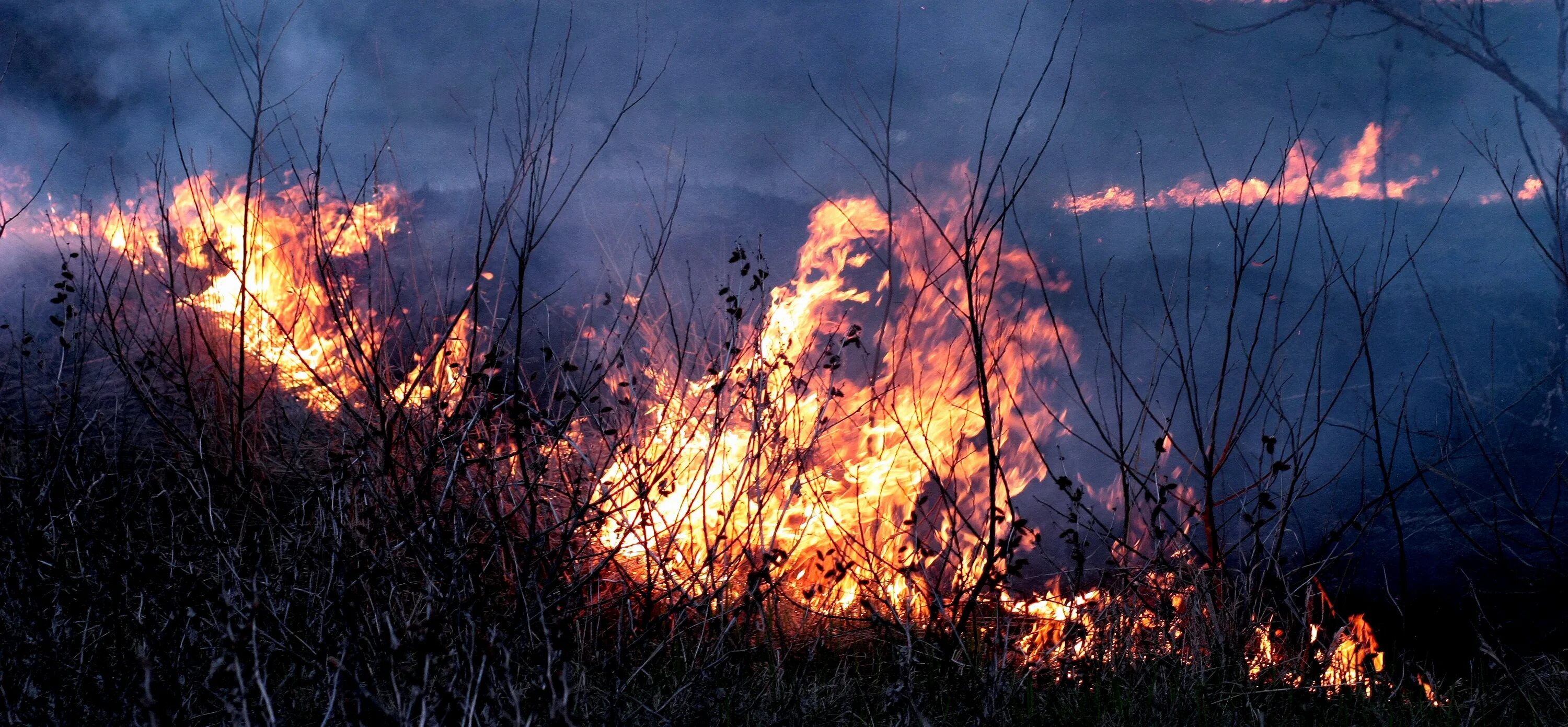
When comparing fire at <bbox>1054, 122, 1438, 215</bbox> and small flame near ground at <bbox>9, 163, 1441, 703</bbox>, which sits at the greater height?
fire at <bbox>1054, 122, 1438, 215</bbox>

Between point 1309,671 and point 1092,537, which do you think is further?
point 1092,537

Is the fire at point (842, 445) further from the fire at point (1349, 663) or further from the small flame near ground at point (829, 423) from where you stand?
the fire at point (1349, 663)

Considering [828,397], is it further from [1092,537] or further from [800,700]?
[1092,537]

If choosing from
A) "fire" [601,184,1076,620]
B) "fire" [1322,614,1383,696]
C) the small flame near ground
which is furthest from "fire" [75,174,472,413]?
"fire" [1322,614,1383,696]

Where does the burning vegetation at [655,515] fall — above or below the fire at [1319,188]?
below

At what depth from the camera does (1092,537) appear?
6.23 m

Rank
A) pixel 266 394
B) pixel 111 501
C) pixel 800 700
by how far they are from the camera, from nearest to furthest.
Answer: pixel 800 700 → pixel 111 501 → pixel 266 394

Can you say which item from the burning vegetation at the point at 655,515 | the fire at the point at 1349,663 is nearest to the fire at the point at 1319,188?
the burning vegetation at the point at 655,515

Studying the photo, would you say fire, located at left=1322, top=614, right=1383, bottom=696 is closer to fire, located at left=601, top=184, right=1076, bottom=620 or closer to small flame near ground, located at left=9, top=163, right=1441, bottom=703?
small flame near ground, located at left=9, top=163, right=1441, bottom=703

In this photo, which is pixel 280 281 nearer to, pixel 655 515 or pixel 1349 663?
pixel 655 515

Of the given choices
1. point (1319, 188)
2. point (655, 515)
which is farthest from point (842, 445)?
point (1319, 188)

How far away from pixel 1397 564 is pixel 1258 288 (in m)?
2.62

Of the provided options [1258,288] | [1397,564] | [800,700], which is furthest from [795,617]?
[1258,288]

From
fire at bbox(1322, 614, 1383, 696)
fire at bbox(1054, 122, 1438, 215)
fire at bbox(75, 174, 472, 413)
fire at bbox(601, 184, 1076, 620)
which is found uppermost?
fire at bbox(1054, 122, 1438, 215)
